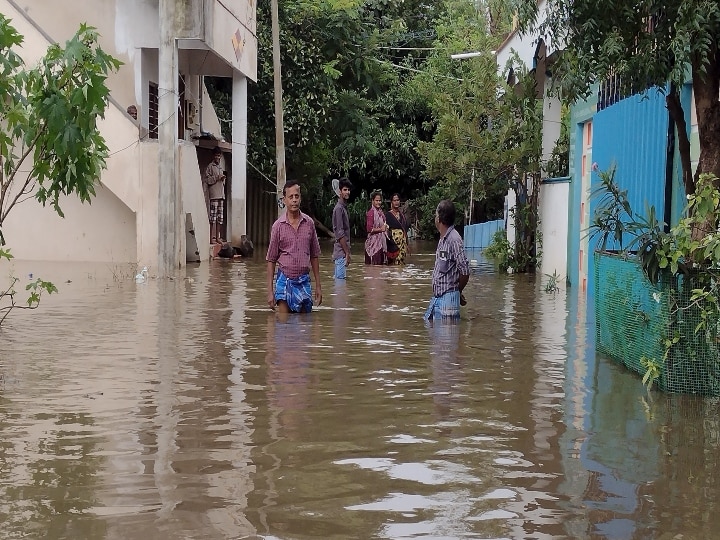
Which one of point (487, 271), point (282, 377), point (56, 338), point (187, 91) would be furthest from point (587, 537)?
point (187, 91)

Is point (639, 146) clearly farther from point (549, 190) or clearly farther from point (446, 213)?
point (549, 190)

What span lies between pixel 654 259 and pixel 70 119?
4.58 m

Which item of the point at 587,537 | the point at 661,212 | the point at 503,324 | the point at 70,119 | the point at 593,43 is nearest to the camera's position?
the point at 587,537

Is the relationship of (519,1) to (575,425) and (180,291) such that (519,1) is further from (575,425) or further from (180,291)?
(180,291)

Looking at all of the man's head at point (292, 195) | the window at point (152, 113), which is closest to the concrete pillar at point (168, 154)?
the window at point (152, 113)

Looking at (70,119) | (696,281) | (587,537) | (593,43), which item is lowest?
(587,537)

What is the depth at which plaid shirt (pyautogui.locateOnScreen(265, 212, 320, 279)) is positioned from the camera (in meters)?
12.3

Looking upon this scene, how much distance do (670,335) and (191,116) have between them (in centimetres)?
2144

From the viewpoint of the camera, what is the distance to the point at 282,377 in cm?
867

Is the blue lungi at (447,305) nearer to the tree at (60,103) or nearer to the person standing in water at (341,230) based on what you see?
the tree at (60,103)

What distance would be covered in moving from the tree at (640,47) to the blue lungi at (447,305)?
333 centimetres

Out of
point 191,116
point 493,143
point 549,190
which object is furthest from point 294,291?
point 191,116

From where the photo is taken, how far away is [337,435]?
6.60 meters

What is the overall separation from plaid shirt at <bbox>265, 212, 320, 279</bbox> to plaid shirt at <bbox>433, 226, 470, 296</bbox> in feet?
4.94
